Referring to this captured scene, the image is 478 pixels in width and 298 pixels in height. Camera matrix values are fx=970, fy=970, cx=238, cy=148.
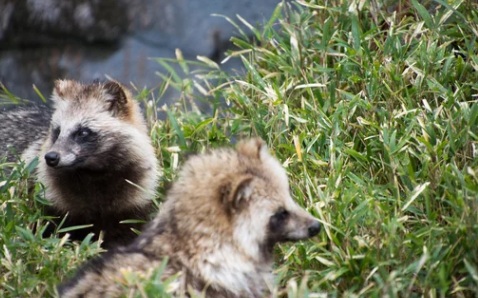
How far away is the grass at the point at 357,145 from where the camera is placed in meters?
5.11

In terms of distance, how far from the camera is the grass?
511 centimetres

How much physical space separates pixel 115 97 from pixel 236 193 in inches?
87.7

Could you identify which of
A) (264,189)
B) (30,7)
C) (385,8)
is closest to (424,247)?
(264,189)

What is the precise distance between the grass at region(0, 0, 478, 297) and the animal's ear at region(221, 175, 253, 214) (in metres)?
0.53

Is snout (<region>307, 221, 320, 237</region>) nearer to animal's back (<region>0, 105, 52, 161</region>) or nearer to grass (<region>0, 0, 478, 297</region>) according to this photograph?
grass (<region>0, 0, 478, 297</region>)

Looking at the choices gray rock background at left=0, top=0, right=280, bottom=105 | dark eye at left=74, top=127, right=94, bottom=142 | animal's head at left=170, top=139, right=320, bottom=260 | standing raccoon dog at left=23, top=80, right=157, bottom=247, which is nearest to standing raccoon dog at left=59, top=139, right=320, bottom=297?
animal's head at left=170, top=139, right=320, bottom=260

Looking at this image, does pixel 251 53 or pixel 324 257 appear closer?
pixel 324 257

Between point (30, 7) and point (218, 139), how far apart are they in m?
3.67

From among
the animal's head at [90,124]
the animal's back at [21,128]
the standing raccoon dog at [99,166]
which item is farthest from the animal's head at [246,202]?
the animal's back at [21,128]

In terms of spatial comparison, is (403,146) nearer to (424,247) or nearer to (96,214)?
(424,247)

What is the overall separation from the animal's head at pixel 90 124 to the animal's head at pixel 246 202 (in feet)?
5.23

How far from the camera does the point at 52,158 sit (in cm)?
623

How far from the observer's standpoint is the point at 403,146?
5984 mm

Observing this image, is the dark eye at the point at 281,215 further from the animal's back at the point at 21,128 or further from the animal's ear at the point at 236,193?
the animal's back at the point at 21,128
